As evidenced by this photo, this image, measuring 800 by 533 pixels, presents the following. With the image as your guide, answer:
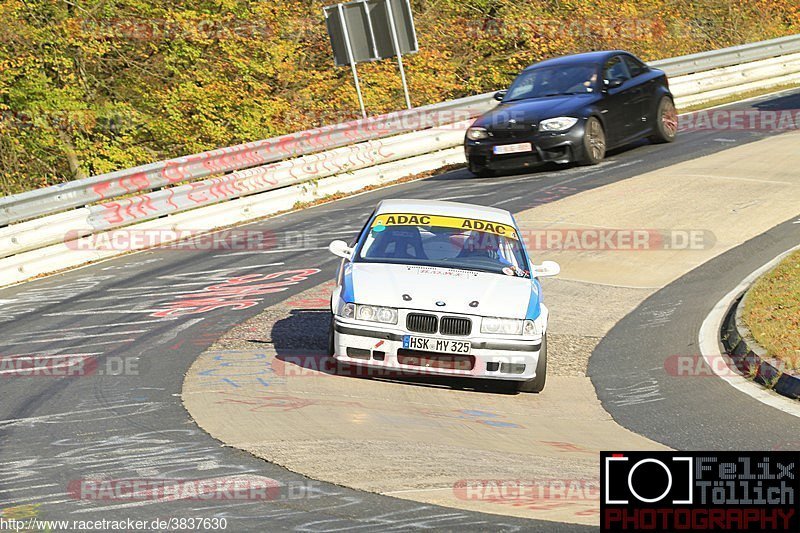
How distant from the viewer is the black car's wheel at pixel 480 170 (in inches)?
783

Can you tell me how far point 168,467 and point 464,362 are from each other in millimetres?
2970

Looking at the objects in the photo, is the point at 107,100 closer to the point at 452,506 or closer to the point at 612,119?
the point at 612,119

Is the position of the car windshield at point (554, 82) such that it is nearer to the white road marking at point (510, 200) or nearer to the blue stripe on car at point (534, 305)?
the white road marking at point (510, 200)

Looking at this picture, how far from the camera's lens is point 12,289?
1448 centimetres

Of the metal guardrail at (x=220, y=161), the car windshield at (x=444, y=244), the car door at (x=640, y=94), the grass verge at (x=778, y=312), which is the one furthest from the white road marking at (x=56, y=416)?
the car door at (x=640, y=94)

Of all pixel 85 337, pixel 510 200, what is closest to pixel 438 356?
pixel 85 337

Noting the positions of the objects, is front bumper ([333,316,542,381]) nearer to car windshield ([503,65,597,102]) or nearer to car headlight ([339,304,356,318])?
car headlight ([339,304,356,318])

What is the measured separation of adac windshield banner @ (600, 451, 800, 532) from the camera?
17.4 feet

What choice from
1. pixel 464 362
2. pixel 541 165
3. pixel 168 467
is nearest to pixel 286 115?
pixel 541 165

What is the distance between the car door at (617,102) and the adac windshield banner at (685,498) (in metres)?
14.6

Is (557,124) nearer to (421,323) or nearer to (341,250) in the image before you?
(341,250)

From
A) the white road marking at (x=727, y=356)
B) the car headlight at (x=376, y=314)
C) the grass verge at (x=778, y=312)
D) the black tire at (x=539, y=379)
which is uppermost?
the car headlight at (x=376, y=314)

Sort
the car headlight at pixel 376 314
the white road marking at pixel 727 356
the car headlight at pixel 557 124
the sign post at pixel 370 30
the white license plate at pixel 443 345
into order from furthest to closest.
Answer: the sign post at pixel 370 30
the car headlight at pixel 557 124
the car headlight at pixel 376 314
the white license plate at pixel 443 345
the white road marking at pixel 727 356

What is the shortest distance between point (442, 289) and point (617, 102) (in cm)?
1166
